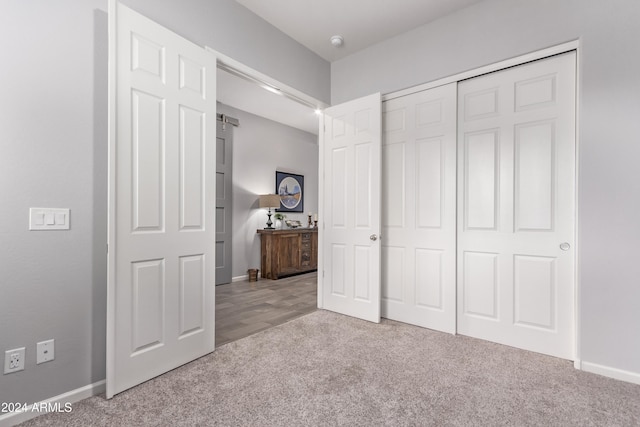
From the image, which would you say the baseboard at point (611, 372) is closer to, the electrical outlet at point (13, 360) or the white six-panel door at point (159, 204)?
the white six-panel door at point (159, 204)

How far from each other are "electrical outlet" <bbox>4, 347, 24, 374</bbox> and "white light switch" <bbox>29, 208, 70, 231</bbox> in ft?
2.11

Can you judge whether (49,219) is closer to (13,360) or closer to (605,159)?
(13,360)

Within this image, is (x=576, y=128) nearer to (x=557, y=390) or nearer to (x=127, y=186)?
(x=557, y=390)

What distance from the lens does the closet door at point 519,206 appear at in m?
2.34

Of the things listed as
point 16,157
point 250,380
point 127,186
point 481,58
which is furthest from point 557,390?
point 16,157

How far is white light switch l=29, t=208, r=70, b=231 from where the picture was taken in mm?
1664

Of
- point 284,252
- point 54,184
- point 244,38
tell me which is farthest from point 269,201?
point 54,184

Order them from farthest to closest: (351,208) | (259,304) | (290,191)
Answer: (290,191) < (259,304) < (351,208)

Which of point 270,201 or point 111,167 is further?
point 270,201

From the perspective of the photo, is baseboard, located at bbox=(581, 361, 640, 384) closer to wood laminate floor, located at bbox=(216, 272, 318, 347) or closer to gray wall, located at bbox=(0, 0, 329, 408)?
wood laminate floor, located at bbox=(216, 272, 318, 347)

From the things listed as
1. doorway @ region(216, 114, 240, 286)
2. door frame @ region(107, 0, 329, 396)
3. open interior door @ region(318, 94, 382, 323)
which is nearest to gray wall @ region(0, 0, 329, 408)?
door frame @ region(107, 0, 329, 396)

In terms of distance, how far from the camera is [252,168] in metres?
5.52

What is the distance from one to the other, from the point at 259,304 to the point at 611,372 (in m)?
3.24

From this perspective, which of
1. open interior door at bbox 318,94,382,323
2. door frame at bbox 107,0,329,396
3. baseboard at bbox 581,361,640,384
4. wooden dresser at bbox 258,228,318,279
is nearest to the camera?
door frame at bbox 107,0,329,396
